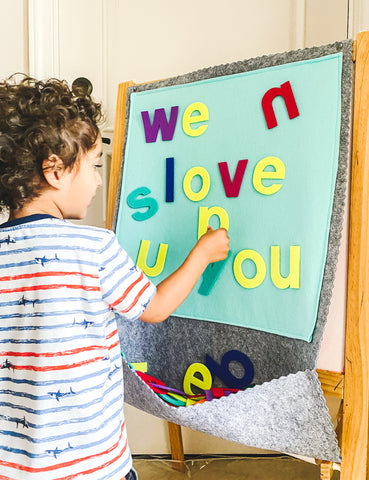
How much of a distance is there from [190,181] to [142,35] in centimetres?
59

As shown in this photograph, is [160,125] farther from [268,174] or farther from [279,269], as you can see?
[279,269]

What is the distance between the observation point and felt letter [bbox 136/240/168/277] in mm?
843

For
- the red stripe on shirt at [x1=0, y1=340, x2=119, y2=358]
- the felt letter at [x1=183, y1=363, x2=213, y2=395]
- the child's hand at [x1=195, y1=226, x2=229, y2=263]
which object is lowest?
the felt letter at [x1=183, y1=363, x2=213, y2=395]

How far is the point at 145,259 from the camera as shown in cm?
86

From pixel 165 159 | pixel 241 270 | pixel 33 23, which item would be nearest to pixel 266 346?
pixel 241 270

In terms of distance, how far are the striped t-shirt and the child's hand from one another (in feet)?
0.43

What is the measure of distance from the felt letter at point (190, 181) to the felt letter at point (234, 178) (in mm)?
30

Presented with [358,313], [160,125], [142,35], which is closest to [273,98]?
[160,125]

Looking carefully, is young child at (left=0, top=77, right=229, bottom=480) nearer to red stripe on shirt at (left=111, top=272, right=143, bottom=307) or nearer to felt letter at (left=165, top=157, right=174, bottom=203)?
red stripe on shirt at (left=111, top=272, right=143, bottom=307)

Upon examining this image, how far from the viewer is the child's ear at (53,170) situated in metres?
0.62

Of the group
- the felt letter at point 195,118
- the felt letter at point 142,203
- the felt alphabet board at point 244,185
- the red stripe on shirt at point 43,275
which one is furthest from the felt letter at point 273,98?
the red stripe on shirt at point 43,275

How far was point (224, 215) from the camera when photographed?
77 centimetres

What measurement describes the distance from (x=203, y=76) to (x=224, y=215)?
241 mm

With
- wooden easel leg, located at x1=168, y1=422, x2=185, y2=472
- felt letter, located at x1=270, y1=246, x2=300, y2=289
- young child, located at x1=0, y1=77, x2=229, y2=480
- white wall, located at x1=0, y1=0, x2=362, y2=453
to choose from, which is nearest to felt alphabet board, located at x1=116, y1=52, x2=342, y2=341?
felt letter, located at x1=270, y1=246, x2=300, y2=289
